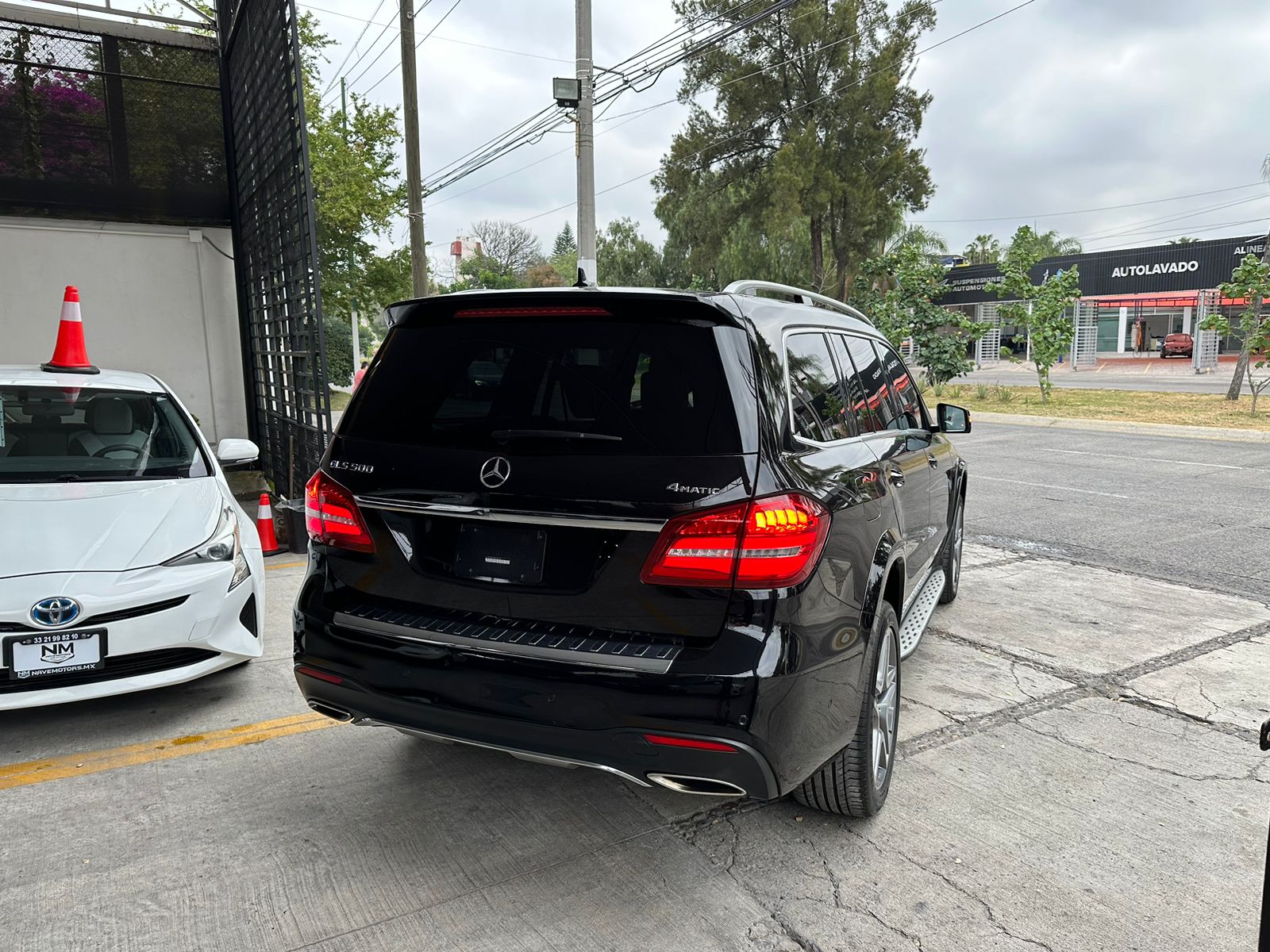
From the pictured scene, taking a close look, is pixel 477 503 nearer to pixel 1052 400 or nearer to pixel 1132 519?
pixel 1132 519

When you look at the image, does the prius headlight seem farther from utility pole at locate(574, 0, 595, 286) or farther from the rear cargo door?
utility pole at locate(574, 0, 595, 286)

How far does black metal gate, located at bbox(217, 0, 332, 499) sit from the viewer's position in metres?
7.29

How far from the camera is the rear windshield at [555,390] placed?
103 inches

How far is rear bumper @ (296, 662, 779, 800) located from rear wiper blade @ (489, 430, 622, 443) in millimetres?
809

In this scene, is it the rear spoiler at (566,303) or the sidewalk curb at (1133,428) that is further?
the sidewalk curb at (1133,428)

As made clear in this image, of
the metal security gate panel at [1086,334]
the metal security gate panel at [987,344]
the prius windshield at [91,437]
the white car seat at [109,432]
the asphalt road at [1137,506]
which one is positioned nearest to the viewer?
the prius windshield at [91,437]

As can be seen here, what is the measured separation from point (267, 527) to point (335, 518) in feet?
15.2

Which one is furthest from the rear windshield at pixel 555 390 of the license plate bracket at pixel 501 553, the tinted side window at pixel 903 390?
the tinted side window at pixel 903 390

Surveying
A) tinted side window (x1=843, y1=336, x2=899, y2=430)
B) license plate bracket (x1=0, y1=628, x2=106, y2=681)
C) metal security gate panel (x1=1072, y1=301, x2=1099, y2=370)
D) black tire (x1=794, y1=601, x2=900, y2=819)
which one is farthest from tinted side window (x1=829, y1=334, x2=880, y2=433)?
metal security gate panel (x1=1072, y1=301, x2=1099, y2=370)

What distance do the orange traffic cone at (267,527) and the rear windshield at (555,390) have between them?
14.3ft

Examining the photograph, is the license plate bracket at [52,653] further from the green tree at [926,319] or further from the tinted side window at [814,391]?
the green tree at [926,319]

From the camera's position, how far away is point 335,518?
3.03 meters

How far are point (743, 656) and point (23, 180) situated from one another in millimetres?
10608

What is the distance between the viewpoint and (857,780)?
3055 mm
